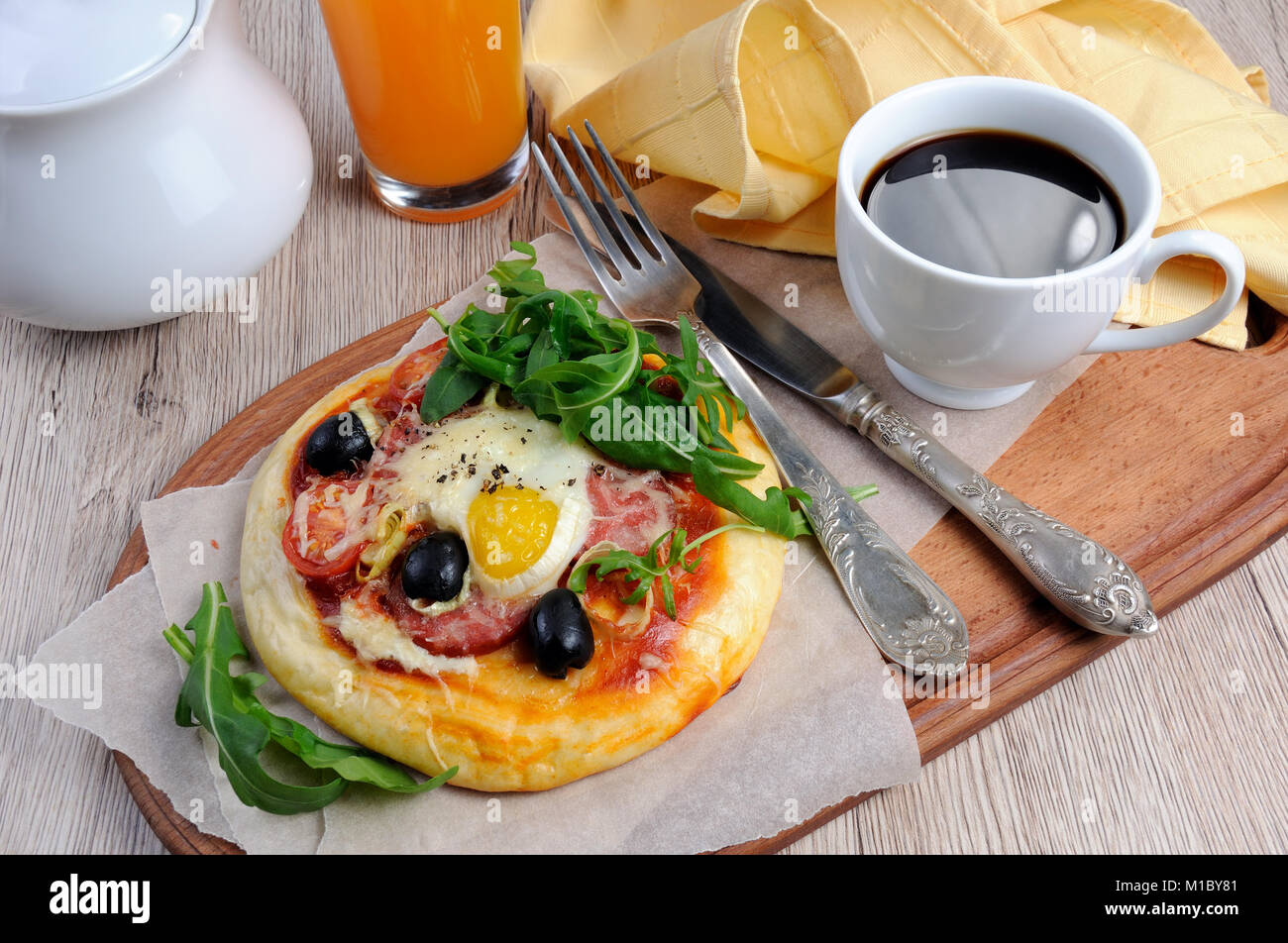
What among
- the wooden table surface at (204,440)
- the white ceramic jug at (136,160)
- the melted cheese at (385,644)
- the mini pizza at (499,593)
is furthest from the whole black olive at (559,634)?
the white ceramic jug at (136,160)

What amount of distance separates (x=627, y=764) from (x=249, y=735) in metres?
0.58

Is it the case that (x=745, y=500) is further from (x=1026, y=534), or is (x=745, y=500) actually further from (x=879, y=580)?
(x=1026, y=534)

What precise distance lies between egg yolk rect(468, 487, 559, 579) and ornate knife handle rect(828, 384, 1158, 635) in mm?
690

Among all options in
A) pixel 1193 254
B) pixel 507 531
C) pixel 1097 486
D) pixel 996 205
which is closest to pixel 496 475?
pixel 507 531

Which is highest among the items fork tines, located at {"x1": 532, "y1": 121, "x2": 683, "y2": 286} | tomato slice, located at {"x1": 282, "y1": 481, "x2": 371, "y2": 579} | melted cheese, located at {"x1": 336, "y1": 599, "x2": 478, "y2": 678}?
fork tines, located at {"x1": 532, "y1": 121, "x2": 683, "y2": 286}

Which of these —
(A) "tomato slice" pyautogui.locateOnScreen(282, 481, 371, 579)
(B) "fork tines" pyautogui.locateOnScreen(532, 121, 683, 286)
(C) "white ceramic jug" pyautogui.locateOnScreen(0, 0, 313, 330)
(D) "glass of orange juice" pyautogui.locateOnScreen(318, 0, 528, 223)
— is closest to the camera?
(A) "tomato slice" pyautogui.locateOnScreen(282, 481, 371, 579)

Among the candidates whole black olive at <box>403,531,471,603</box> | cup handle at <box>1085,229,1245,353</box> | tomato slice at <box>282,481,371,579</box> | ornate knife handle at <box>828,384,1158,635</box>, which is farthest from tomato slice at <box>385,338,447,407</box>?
cup handle at <box>1085,229,1245,353</box>

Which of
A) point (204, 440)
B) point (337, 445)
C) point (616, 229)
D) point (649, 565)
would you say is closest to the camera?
point (649, 565)

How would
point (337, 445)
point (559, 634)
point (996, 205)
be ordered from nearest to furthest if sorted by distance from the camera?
1. point (559, 634)
2. point (337, 445)
3. point (996, 205)

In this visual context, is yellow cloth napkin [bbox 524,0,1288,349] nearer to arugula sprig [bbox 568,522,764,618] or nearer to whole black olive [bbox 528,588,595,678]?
arugula sprig [bbox 568,522,764,618]

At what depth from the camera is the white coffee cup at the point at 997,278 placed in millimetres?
1808

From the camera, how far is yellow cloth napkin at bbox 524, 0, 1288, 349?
2252mm

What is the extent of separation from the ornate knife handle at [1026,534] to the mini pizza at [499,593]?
0.31m

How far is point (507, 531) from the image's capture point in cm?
170
